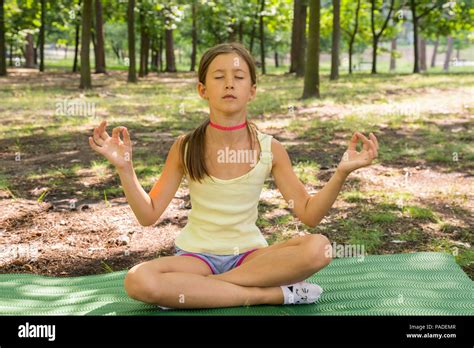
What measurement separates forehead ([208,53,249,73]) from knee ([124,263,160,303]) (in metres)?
1.16

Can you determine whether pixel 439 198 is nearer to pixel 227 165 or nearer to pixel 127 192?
pixel 227 165

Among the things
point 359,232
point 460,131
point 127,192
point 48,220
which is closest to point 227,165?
point 127,192

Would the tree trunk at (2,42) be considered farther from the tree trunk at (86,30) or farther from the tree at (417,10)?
the tree at (417,10)

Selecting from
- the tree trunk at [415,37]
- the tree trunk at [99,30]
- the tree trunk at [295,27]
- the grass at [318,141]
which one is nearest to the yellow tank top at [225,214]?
the grass at [318,141]

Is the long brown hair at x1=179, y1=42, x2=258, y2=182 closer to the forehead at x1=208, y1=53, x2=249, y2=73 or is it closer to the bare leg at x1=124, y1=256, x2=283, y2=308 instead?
the forehead at x1=208, y1=53, x2=249, y2=73

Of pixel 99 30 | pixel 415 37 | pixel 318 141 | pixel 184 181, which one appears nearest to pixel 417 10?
pixel 415 37

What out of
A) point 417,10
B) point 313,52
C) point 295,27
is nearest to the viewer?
point 313,52

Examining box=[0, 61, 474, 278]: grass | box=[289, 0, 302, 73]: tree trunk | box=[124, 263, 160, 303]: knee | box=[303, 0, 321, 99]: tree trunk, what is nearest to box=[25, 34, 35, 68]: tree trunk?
box=[289, 0, 302, 73]: tree trunk

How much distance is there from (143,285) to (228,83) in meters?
1.17

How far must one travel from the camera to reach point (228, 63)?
3.42 m

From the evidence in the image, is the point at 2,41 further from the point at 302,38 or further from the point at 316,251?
the point at 316,251

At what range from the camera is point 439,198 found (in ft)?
21.5

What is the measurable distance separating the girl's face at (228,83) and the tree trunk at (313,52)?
1032 centimetres

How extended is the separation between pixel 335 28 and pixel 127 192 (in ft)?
62.1
